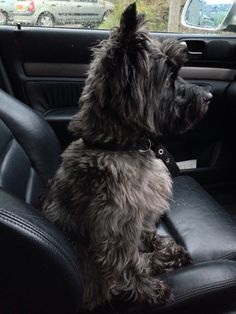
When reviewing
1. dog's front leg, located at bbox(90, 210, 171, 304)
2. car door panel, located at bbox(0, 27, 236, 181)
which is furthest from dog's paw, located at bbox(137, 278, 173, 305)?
car door panel, located at bbox(0, 27, 236, 181)

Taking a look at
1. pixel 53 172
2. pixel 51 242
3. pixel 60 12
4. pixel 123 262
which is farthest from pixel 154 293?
pixel 60 12

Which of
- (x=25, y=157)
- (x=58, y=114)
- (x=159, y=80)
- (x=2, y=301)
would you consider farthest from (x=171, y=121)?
(x=58, y=114)

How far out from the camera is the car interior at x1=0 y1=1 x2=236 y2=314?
117cm

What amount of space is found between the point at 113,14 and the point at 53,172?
1.25 metres

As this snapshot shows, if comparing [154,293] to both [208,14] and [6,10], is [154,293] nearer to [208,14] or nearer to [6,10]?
[6,10]

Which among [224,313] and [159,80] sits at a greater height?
[159,80]

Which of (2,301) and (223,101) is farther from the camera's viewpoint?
(223,101)

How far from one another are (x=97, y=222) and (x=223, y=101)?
188 cm

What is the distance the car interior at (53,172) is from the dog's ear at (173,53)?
695 millimetres

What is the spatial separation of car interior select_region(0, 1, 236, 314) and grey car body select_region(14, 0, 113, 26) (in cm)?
9

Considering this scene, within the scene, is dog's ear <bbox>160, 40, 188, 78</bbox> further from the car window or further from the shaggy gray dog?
the car window

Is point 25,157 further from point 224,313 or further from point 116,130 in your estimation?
point 224,313

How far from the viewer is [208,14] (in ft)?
10.8

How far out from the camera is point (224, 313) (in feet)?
5.73
